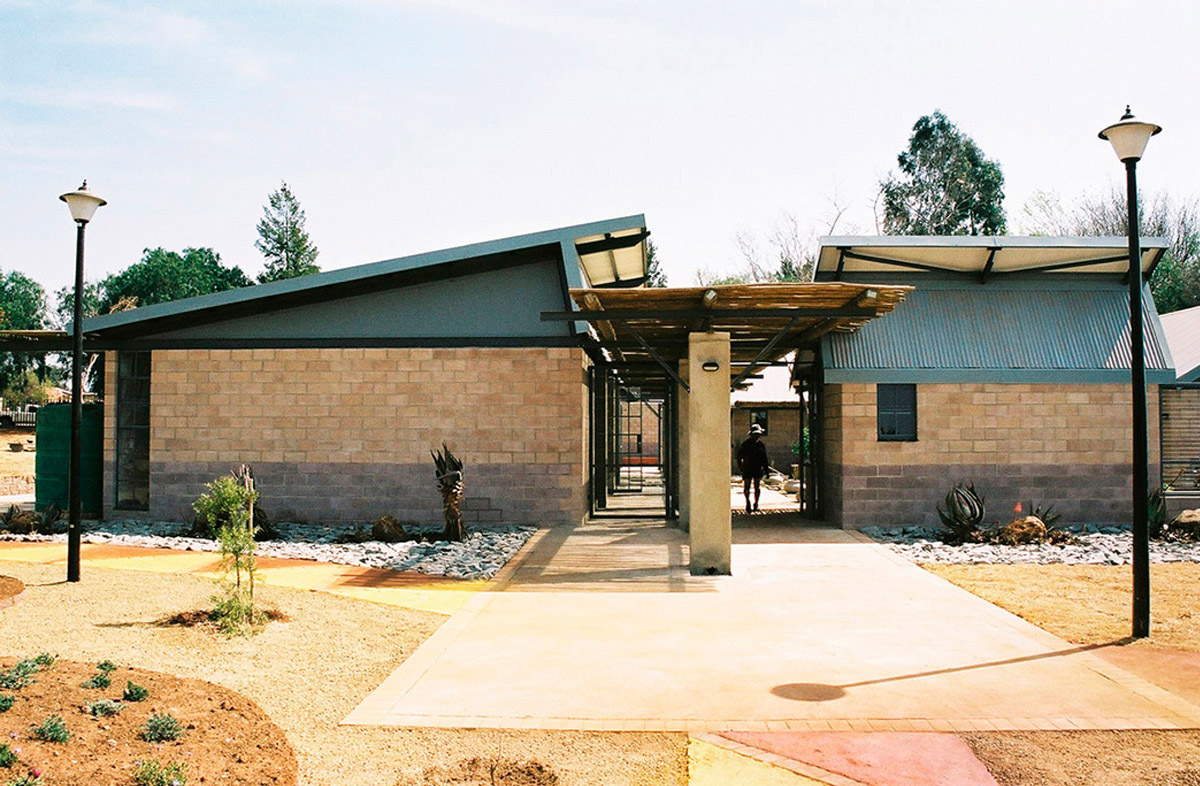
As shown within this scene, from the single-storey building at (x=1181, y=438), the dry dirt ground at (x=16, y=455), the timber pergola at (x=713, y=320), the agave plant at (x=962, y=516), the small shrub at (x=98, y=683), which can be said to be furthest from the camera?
the dry dirt ground at (x=16, y=455)

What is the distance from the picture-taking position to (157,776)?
14.7 feet

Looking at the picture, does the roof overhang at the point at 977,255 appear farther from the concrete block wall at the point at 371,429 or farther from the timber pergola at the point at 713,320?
the concrete block wall at the point at 371,429

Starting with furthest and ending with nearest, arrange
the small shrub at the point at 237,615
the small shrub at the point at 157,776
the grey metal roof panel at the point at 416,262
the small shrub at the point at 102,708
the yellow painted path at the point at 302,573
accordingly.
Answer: the grey metal roof panel at the point at 416,262, the yellow painted path at the point at 302,573, the small shrub at the point at 237,615, the small shrub at the point at 102,708, the small shrub at the point at 157,776

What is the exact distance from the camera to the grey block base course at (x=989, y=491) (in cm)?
1509

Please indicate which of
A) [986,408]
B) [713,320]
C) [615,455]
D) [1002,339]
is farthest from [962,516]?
[615,455]

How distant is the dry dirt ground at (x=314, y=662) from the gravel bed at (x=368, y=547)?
200 centimetres

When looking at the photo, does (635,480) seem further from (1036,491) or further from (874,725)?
(874,725)

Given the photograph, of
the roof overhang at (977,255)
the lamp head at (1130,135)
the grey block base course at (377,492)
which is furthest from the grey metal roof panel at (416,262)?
the lamp head at (1130,135)

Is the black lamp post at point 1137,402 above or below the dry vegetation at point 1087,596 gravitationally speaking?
above

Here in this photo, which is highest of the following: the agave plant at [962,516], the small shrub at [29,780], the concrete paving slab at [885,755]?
the agave plant at [962,516]

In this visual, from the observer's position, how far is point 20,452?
35.6 metres

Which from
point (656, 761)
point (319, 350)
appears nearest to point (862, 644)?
point (656, 761)

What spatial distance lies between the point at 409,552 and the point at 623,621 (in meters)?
4.72

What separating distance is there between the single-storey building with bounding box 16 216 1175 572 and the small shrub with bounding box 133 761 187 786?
10.6m
